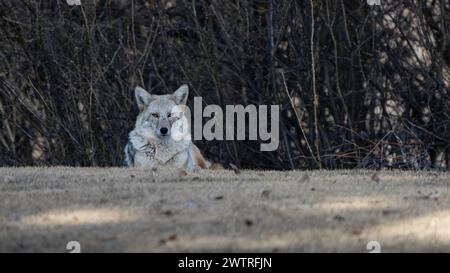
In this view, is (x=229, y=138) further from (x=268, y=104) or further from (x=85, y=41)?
(x=85, y=41)

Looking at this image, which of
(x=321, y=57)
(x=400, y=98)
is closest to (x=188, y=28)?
(x=321, y=57)

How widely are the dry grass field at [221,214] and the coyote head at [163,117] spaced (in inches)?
101

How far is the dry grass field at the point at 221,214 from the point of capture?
6.20 meters

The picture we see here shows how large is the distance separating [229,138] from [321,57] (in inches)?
76.7

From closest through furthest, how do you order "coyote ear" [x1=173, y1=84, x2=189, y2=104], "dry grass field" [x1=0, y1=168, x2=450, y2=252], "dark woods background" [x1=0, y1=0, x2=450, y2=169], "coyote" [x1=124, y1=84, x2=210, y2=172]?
"dry grass field" [x1=0, y1=168, x2=450, y2=252] < "coyote" [x1=124, y1=84, x2=210, y2=172] < "coyote ear" [x1=173, y1=84, x2=189, y2=104] < "dark woods background" [x1=0, y1=0, x2=450, y2=169]

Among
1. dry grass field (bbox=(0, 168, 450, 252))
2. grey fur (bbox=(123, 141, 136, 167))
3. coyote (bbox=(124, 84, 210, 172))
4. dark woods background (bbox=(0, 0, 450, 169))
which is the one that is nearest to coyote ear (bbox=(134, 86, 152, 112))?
coyote (bbox=(124, 84, 210, 172))

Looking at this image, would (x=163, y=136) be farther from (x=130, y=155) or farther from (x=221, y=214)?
(x=221, y=214)

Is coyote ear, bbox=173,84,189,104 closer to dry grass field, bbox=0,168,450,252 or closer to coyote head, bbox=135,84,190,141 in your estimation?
coyote head, bbox=135,84,190,141

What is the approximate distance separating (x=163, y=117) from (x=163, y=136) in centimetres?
30

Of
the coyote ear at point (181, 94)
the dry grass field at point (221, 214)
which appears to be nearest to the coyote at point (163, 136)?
the coyote ear at point (181, 94)

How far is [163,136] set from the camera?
11.6 metres

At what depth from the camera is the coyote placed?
459 inches

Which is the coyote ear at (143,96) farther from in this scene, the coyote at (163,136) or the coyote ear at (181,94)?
the coyote ear at (181,94)

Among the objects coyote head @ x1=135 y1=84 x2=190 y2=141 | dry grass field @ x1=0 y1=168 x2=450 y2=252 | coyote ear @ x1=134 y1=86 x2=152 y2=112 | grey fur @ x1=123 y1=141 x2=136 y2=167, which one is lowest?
grey fur @ x1=123 y1=141 x2=136 y2=167
